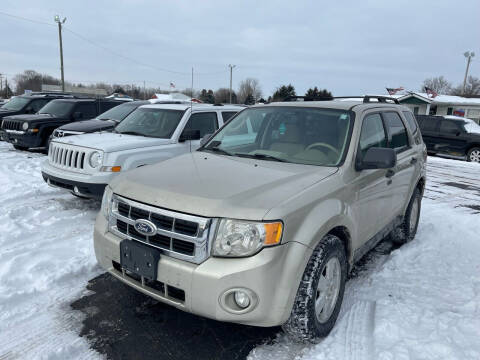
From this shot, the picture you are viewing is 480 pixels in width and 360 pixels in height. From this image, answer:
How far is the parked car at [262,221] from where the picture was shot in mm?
2328

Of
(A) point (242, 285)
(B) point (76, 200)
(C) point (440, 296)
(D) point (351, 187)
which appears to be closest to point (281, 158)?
(D) point (351, 187)

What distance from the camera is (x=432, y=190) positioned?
868 cm

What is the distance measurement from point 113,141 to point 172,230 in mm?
3769

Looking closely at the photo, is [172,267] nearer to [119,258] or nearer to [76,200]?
[119,258]

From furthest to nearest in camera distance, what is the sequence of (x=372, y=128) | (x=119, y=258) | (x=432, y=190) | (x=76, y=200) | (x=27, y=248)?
(x=432, y=190), (x=76, y=200), (x=27, y=248), (x=372, y=128), (x=119, y=258)

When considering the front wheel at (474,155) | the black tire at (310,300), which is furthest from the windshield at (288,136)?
the front wheel at (474,155)

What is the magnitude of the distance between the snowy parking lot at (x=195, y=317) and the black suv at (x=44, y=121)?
237 inches

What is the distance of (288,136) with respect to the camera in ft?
12.0

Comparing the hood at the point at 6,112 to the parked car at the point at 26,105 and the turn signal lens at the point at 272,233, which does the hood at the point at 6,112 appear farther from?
the turn signal lens at the point at 272,233

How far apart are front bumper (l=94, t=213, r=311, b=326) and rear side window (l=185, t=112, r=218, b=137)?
4.29 meters

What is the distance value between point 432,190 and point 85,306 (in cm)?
812

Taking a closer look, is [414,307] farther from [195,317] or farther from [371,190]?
[195,317]

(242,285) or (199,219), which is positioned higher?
(199,219)

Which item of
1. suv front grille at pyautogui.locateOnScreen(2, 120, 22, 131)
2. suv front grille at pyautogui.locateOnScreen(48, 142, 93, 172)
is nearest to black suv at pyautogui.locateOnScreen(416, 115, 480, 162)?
suv front grille at pyautogui.locateOnScreen(48, 142, 93, 172)
